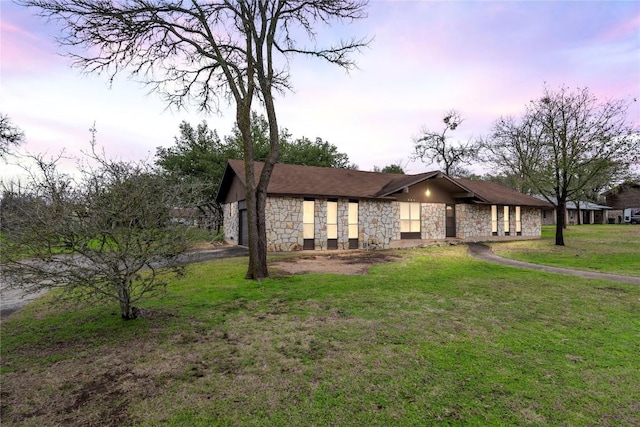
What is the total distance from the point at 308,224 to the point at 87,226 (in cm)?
1307

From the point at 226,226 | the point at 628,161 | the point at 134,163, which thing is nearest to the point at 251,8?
the point at 134,163

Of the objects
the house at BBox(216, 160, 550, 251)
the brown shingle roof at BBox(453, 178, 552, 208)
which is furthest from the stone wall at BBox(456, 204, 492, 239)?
the brown shingle roof at BBox(453, 178, 552, 208)

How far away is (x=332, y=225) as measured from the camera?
1744cm

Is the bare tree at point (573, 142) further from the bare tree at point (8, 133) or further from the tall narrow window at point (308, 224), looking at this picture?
the bare tree at point (8, 133)

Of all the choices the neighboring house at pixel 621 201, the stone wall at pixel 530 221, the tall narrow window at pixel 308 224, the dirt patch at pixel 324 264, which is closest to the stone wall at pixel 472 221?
A: the stone wall at pixel 530 221

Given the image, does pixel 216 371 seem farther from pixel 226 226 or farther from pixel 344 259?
pixel 226 226

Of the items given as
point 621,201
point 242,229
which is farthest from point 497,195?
point 621,201

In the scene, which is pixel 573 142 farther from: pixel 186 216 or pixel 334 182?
pixel 186 216

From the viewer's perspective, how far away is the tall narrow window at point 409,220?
19.5m

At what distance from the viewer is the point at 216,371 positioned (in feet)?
12.1

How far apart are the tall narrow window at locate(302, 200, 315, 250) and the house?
0.05 metres

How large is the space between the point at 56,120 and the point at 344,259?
12.1 meters

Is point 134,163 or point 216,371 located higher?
point 134,163

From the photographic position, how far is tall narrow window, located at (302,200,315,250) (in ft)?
55.2
